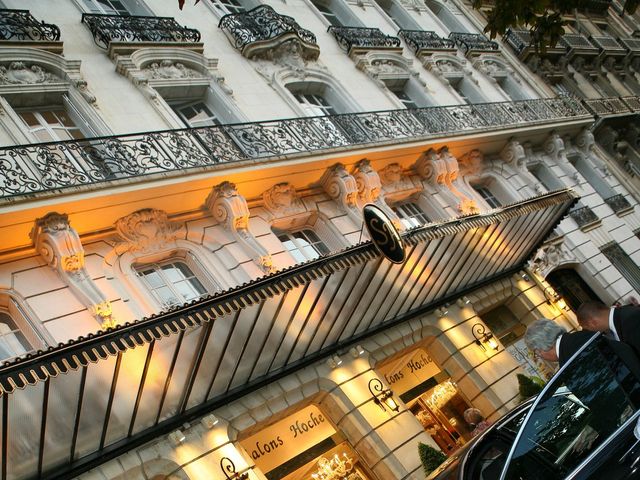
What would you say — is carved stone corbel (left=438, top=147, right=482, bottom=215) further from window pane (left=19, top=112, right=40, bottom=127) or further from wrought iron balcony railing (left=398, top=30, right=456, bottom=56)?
window pane (left=19, top=112, right=40, bottom=127)

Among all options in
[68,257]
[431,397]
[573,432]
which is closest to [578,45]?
[431,397]

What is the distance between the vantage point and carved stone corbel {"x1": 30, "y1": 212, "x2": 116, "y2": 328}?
806cm

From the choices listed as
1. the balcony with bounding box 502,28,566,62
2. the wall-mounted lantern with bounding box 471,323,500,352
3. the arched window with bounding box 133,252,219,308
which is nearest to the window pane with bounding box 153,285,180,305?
the arched window with bounding box 133,252,219,308

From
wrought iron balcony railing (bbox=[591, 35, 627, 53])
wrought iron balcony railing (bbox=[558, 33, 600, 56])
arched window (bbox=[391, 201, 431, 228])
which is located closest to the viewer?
arched window (bbox=[391, 201, 431, 228])

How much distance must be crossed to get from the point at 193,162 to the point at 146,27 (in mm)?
3895

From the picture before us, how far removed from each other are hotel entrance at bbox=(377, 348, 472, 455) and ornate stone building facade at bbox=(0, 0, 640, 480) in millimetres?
43

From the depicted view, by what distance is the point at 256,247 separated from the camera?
1008cm

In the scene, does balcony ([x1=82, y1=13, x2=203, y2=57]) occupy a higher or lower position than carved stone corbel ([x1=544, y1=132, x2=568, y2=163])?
higher

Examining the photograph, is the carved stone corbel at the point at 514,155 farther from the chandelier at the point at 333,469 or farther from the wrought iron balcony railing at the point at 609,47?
the wrought iron balcony railing at the point at 609,47

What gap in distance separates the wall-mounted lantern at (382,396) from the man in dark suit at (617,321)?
5.21 meters

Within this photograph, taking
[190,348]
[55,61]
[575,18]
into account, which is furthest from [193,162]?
[575,18]

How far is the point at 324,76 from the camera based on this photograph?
1430cm

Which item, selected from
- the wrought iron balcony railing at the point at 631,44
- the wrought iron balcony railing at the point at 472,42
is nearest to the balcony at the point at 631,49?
the wrought iron balcony railing at the point at 631,44

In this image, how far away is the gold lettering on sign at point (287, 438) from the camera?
901cm
